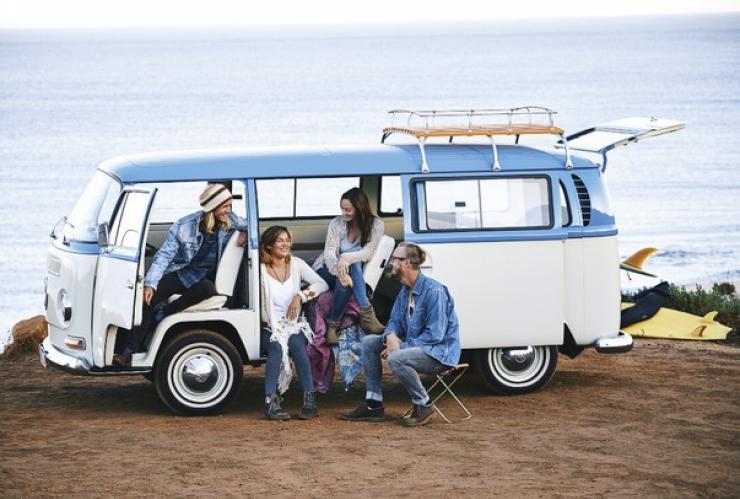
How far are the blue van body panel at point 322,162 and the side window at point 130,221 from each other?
0.53ft

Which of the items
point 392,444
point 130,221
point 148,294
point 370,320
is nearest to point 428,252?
point 370,320

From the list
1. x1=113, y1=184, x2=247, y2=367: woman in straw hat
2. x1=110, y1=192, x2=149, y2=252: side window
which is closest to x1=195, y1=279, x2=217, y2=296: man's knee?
x1=113, y1=184, x2=247, y2=367: woman in straw hat

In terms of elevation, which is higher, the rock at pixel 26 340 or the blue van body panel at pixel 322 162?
the blue van body panel at pixel 322 162

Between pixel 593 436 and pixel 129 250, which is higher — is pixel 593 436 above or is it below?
below

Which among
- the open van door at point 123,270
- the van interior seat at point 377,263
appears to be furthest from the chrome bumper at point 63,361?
the van interior seat at point 377,263

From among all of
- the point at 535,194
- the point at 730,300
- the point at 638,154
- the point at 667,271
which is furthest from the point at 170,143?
the point at 535,194

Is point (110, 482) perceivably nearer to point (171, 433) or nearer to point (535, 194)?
point (171, 433)

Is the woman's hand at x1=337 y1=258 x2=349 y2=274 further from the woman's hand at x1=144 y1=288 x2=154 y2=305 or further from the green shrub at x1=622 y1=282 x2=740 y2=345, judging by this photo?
the green shrub at x1=622 y1=282 x2=740 y2=345

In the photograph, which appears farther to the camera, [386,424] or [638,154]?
[638,154]

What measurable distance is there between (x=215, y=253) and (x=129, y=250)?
789 millimetres

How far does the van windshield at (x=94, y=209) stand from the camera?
40.3ft

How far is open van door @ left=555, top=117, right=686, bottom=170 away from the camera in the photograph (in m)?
13.1

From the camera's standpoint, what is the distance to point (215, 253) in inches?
491

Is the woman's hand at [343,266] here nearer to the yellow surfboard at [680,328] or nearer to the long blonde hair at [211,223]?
the long blonde hair at [211,223]
